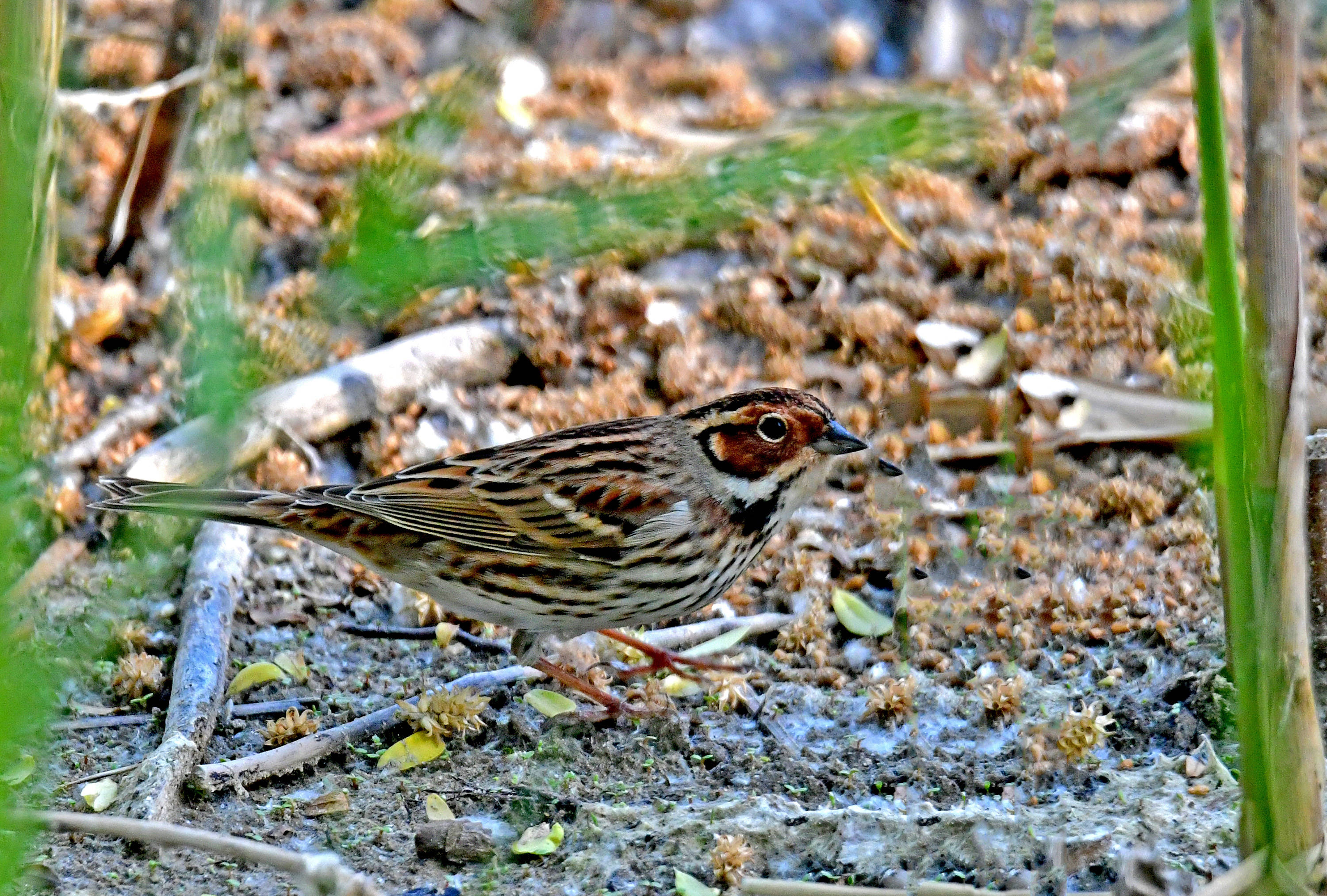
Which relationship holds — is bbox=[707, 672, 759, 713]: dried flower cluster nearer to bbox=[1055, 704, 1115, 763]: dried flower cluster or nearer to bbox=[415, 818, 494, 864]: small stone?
bbox=[1055, 704, 1115, 763]: dried flower cluster

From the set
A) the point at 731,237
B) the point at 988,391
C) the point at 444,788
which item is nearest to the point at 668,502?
the point at 444,788

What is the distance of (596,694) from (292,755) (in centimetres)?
94

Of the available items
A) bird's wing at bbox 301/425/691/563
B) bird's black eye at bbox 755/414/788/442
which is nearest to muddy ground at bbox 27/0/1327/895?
bird's wing at bbox 301/425/691/563

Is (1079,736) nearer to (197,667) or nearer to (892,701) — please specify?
(892,701)

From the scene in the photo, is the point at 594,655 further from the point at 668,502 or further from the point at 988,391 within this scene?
the point at 988,391

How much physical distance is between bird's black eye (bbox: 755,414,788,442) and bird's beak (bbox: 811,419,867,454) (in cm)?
11

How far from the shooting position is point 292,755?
4375 mm

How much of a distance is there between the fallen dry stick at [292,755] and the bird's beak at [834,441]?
1.38 meters

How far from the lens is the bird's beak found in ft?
16.3

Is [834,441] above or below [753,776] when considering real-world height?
above

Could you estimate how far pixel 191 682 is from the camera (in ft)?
15.3

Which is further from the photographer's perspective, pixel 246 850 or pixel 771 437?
pixel 771 437

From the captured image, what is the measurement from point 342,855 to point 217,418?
312 cm

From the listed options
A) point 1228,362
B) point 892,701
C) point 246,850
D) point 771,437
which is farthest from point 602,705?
point 1228,362
